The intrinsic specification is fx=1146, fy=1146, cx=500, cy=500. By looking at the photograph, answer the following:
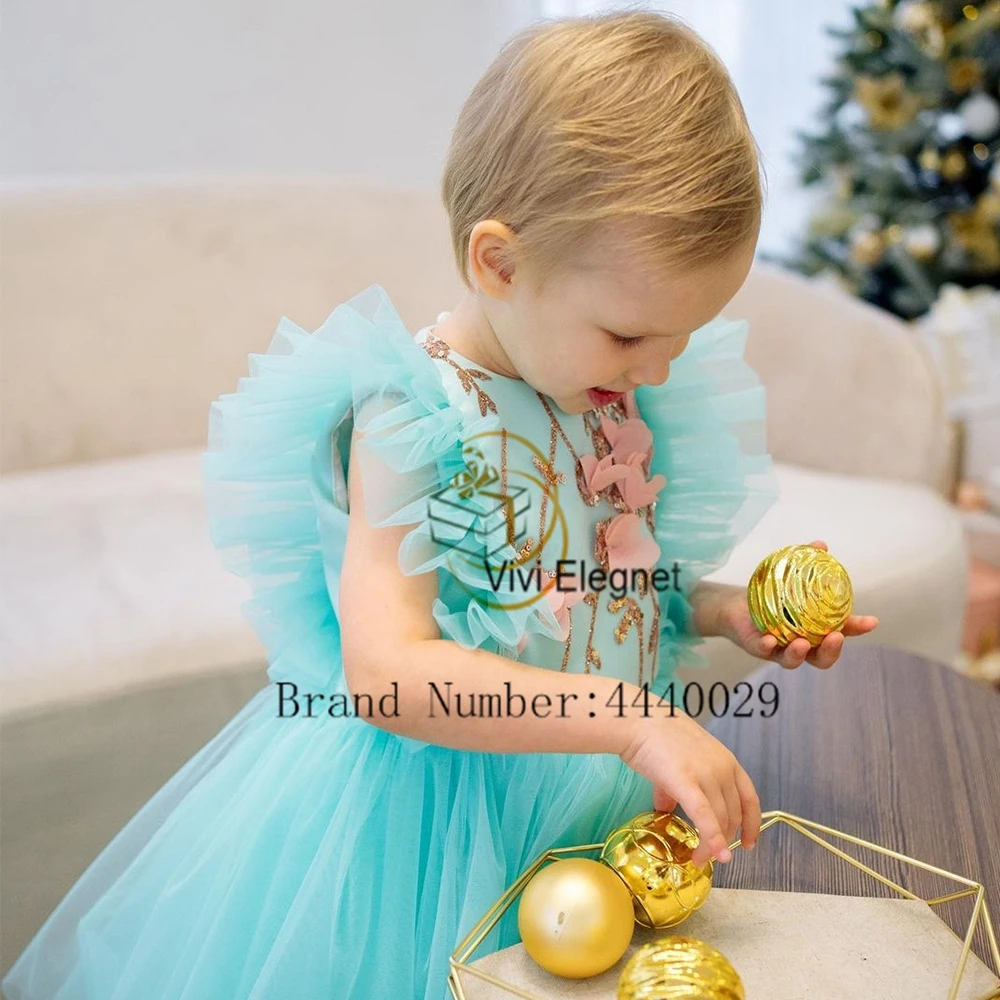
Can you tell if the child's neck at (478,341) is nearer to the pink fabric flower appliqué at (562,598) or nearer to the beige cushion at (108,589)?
the pink fabric flower appliqué at (562,598)

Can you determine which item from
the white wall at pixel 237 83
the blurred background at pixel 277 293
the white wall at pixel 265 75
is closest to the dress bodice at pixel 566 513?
the blurred background at pixel 277 293

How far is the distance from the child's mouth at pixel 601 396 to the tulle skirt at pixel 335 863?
0.84ft

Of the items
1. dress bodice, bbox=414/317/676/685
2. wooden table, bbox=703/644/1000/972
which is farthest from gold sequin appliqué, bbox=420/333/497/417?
wooden table, bbox=703/644/1000/972

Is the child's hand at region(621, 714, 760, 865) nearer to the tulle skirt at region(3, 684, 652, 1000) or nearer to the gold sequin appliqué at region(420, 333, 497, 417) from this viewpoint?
the tulle skirt at region(3, 684, 652, 1000)

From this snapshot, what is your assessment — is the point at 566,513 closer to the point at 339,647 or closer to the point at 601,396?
the point at 601,396

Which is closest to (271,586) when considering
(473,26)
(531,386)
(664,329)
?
(531,386)

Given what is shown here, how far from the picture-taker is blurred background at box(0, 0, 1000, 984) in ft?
4.03

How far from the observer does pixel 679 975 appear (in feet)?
1.87

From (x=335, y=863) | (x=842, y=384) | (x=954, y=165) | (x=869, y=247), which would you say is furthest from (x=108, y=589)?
(x=954, y=165)

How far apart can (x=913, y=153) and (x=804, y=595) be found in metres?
1.97

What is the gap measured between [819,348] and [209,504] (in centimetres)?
110

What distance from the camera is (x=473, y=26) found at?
2666 mm

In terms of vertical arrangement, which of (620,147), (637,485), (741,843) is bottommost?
(741,843)

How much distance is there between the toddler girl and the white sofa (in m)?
0.50
